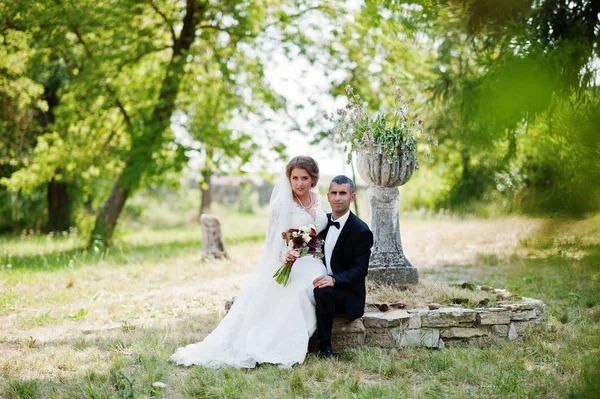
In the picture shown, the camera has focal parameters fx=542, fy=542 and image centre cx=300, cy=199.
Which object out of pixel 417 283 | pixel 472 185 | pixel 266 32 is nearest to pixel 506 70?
pixel 472 185

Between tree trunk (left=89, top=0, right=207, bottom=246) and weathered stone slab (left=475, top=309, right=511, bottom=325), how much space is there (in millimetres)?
8782

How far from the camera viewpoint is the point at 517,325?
5121mm

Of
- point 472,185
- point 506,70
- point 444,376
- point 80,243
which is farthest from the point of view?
point 80,243

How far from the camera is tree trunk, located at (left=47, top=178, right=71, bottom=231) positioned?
16984 mm

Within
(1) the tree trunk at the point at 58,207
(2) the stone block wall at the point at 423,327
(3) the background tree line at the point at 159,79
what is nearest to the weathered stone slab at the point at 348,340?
(2) the stone block wall at the point at 423,327

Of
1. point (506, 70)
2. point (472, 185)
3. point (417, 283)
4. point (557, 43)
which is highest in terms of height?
point (557, 43)

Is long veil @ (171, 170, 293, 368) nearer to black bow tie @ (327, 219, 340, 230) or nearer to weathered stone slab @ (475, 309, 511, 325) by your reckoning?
black bow tie @ (327, 219, 340, 230)

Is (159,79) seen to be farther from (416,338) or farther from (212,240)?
(416,338)

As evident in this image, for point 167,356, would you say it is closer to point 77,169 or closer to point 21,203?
point 77,169

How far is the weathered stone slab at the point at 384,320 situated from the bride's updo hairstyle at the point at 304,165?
4.64 feet

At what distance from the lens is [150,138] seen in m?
12.4

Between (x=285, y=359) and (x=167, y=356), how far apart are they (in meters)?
1.07

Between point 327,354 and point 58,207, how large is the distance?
1485 cm

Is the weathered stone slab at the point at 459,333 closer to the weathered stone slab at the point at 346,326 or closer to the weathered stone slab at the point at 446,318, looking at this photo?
the weathered stone slab at the point at 446,318
